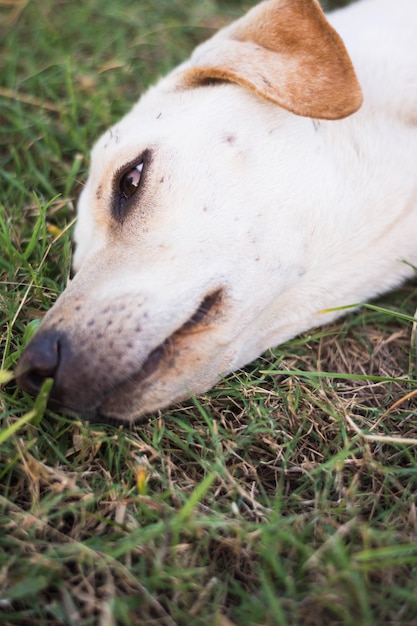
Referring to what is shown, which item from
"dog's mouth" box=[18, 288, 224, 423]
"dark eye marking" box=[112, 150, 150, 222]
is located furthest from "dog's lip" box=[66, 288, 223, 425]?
"dark eye marking" box=[112, 150, 150, 222]

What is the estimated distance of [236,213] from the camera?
2.37m

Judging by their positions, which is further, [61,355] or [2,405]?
[2,405]

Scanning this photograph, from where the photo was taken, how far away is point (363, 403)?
2715mm

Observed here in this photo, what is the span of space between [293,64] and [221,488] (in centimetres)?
172

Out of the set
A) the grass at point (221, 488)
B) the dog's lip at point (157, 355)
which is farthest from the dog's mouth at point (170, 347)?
the grass at point (221, 488)

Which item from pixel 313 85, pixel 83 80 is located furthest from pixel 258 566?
pixel 83 80

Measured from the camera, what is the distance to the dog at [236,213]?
2.22 m

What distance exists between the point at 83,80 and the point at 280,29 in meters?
1.86

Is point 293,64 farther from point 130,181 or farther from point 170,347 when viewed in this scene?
point 170,347

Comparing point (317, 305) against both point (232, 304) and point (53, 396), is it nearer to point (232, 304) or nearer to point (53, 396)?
point (232, 304)

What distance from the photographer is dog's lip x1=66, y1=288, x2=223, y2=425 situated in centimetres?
219

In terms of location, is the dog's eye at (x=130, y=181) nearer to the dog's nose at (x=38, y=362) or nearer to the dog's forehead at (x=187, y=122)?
the dog's forehead at (x=187, y=122)

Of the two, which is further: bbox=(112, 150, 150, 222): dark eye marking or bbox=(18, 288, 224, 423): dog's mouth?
bbox=(112, 150, 150, 222): dark eye marking

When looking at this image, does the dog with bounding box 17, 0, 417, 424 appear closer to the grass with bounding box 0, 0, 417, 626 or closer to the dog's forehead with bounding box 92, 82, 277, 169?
the dog's forehead with bounding box 92, 82, 277, 169
